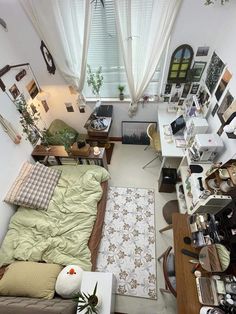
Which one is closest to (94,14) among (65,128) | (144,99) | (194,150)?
(144,99)

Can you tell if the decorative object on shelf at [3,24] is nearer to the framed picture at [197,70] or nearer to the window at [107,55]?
the window at [107,55]

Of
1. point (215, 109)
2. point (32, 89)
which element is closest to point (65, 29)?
point (32, 89)

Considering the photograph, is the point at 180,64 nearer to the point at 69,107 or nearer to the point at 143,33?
the point at 143,33

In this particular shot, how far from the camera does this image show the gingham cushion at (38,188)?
95.7 inches

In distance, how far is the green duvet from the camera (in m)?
2.12

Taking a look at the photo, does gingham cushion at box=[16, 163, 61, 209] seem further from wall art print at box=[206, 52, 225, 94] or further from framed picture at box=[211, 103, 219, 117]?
wall art print at box=[206, 52, 225, 94]

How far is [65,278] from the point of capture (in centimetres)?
184

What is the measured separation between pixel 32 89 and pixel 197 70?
8.68 feet

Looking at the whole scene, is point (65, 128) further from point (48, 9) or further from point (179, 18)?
point (179, 18)

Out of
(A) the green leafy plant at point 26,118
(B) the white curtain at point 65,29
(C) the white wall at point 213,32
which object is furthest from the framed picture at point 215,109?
(A) the green leafy plant at point 26,118

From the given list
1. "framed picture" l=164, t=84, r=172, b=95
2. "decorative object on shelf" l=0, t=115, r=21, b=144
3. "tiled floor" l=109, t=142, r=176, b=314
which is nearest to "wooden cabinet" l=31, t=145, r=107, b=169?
"decorative object on shelf" l=0, t=115, r=21, b=144

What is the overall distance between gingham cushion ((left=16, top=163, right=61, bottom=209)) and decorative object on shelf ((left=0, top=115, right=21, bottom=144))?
47 centimetres

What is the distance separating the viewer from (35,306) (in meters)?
1.56

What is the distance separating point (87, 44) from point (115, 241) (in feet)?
9.30
